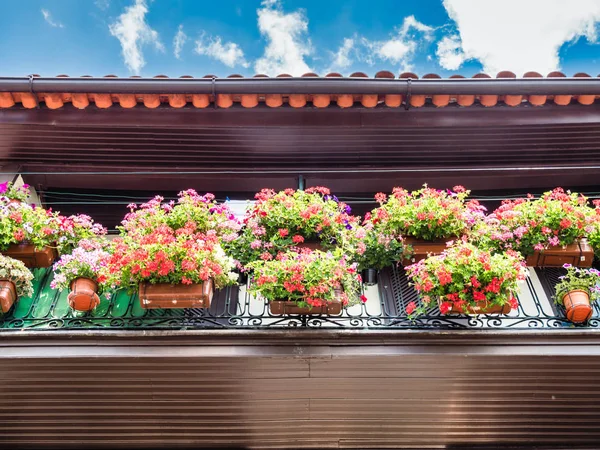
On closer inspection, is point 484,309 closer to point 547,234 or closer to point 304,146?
point 547,234

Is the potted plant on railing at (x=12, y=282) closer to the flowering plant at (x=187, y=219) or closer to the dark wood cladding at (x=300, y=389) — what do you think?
the dark wood cladding at (x=300, y=389)

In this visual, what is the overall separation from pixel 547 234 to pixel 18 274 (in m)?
5.53

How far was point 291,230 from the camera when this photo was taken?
276 inches

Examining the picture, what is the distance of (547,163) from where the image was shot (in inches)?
341

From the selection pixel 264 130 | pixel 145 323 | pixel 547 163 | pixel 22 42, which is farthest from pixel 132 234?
pixel 22 42

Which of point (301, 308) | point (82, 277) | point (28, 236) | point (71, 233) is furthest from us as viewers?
point (71, 233)

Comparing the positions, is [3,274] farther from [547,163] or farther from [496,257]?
[547,163]

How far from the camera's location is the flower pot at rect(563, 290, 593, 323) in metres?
6.41

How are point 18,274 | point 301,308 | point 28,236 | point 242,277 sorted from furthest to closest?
point 242,277
point 28,236
point 18,274
point 301,308

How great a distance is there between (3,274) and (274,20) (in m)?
15.3

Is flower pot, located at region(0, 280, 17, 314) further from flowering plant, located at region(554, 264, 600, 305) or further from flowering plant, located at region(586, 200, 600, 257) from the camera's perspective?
flowering plant, located at region(586, 200, 600, 257)

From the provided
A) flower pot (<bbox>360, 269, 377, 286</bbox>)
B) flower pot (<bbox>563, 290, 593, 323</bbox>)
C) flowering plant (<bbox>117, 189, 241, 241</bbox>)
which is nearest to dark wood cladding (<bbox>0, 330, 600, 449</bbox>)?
flower pot (<bbox>563, 290, 593, 323</bbox>)

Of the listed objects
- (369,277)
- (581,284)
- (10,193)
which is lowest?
(581,284)

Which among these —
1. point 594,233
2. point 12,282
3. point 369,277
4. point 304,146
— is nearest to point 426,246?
point 369,277
